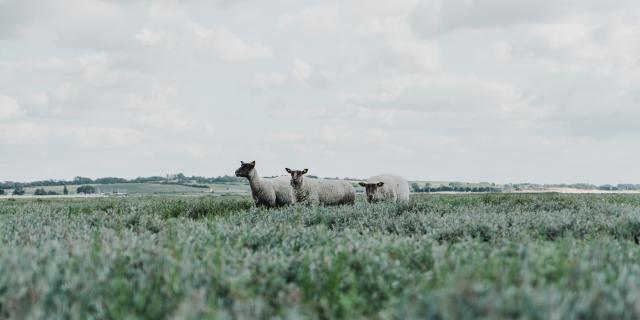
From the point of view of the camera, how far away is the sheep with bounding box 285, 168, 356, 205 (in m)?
17.9

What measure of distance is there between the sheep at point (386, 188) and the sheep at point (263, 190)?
3467mm

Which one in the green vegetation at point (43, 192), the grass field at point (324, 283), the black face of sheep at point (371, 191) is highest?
the black face of sheep at point (371, 191)

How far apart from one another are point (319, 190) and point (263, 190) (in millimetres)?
2856

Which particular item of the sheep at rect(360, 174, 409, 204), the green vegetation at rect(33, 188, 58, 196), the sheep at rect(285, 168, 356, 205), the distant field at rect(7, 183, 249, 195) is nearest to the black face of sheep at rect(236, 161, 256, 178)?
the sheep at rect(285, 168, 356, 205)

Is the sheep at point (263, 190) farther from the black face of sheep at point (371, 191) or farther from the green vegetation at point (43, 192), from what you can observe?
the green vegetation at point (43, 192)

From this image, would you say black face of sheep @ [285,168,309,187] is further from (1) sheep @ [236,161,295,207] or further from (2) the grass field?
(2) the grass field

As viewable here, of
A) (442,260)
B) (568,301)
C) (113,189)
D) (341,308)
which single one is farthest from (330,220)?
(113,189)

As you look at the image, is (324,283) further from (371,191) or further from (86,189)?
(86,189)

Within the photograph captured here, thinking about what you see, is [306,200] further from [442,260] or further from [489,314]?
[489,314]

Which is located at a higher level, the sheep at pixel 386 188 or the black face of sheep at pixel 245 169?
the black face of sheep at pixel 245 169

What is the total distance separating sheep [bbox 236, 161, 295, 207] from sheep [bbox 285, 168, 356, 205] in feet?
1.72

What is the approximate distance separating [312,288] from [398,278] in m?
0.79

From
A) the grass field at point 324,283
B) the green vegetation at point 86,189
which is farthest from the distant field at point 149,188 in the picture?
the grass field at point 324,283

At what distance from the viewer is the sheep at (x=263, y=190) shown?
1712 centimetres
